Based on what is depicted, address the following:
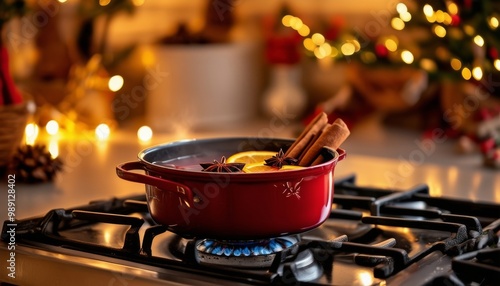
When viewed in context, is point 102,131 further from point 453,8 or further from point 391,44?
point 453,8

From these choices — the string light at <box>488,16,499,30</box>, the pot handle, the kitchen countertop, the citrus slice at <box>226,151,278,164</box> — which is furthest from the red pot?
the string light at <box>488,16,499,30</box>

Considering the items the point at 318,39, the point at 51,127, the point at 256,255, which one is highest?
the point at 318,39

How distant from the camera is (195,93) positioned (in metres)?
1.85

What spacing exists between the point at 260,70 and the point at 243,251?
131 cm

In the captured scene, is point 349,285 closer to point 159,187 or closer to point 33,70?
point 159,187

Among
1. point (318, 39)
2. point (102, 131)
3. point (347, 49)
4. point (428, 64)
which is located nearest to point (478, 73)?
point (428, 64)

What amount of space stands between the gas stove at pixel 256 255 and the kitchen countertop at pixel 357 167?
17 cm

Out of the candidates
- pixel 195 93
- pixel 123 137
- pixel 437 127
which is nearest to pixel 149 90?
pixel 195 93

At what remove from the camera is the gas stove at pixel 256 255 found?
72 cm

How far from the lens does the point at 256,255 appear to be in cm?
77

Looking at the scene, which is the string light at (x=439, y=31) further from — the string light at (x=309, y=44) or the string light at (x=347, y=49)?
the string light at (x=309, y=44)

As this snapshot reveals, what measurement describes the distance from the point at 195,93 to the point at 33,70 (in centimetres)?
38

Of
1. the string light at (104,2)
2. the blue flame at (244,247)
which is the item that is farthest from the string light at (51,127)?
the blue flame at (244,247)

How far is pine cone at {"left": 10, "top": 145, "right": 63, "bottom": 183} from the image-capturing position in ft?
4.05
